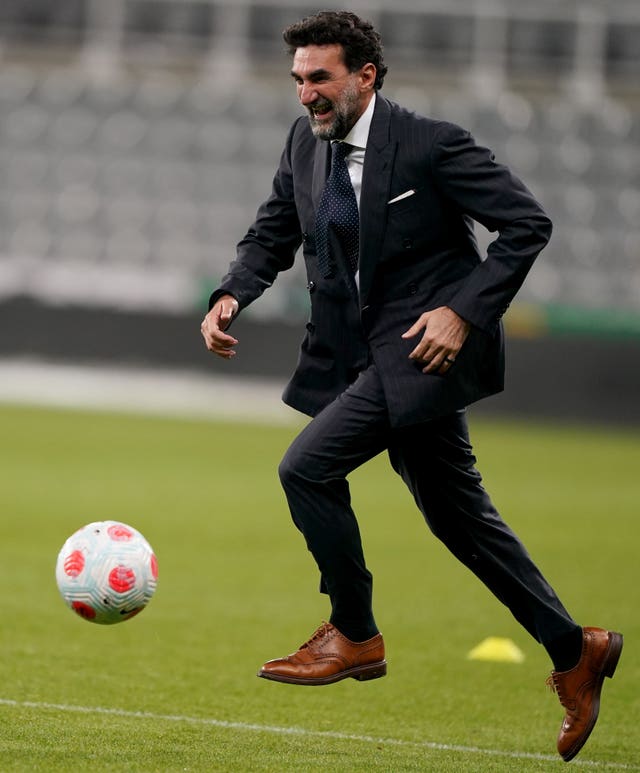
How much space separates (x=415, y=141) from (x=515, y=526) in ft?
24.3

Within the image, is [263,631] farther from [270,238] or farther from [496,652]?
[270,238]

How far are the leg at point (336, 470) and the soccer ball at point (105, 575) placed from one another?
0.59 meters

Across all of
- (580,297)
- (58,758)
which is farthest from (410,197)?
(580,297)

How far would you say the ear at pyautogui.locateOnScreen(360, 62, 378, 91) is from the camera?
187 inches

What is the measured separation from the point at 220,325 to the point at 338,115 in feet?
2.69

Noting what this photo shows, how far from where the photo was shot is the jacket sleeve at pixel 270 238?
16.8 feet

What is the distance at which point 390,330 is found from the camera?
4.79 m

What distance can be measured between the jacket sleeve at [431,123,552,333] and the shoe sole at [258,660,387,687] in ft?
4.10

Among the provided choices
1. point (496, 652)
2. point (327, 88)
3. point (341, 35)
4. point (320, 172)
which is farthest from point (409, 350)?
point (496, 652)

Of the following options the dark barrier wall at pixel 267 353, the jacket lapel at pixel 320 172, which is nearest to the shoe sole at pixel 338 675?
the jacket lapel at pixel 320 172

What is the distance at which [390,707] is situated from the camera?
5.87 m

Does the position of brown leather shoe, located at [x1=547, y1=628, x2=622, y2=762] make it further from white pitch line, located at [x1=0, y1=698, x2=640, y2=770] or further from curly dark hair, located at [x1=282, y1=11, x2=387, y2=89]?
curly dark hair, located at [x1=282, y1=11, x2=387, y2=89]

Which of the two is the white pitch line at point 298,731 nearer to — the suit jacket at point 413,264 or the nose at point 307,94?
the suit jacket at point 413,264

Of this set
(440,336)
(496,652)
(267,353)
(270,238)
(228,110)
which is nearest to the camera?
(440,336)
